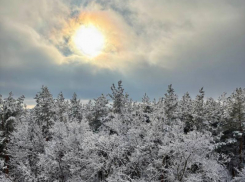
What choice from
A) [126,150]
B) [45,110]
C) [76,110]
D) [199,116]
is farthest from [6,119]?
[199,116]

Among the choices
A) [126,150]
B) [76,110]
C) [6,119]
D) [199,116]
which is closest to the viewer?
[126,150]

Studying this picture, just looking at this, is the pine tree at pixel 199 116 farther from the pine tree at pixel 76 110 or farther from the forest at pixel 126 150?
the pine tree at pixel 76 110

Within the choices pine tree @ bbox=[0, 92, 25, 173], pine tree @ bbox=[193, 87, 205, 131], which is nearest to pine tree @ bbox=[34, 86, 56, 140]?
pine tree @ bbox=[0, 92, 25, 173]

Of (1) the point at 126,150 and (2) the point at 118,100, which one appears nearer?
(1) the point at 126,150

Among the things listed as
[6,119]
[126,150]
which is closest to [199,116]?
[126,150]

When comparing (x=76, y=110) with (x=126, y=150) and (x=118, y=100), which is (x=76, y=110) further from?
(x=126, y=150)

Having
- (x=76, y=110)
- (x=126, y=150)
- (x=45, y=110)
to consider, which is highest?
(x=76, y=110)

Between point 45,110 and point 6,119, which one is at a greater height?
point 45,110

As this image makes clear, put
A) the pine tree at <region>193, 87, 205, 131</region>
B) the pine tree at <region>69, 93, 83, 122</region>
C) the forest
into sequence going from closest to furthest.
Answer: the forest
the pine tree at <region>193, 87, 205, 131</region>
the pine tree at <region>69, 93, 83, 122</region>

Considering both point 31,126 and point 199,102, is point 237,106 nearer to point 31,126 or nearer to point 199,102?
point 199,102

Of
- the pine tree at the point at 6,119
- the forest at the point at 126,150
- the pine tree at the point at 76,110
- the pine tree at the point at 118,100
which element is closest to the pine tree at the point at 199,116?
the forest at the point at 126,150

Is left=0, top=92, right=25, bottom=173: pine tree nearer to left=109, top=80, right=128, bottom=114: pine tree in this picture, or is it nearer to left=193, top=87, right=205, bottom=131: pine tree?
left=109, top=80, right=128, bottom=114: pine tree

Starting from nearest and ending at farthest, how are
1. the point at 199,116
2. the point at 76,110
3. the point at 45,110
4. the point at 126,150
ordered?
the point at 126,150 → the point at 199,116 → the point at 45,110 → the point at 76,110

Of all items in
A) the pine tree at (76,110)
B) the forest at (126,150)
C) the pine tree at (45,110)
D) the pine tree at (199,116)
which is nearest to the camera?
the forest at (126,150)
